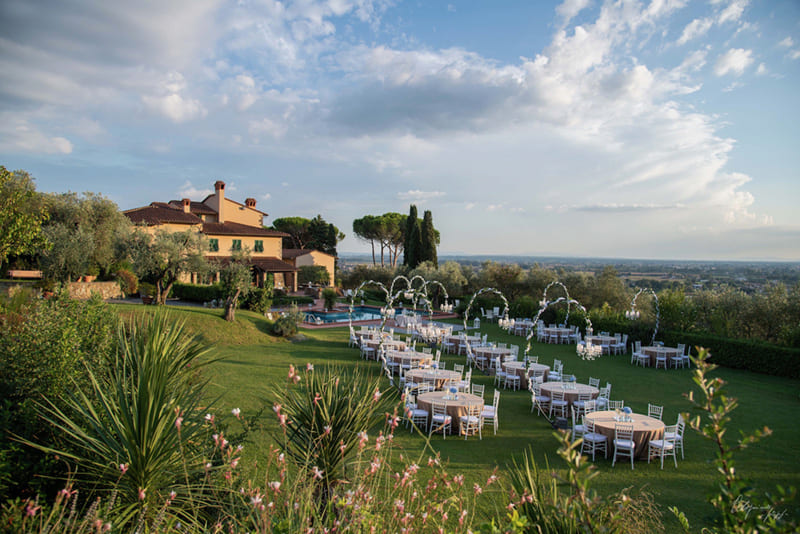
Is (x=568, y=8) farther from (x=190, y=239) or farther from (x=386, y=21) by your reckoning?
(x=190, y=239)

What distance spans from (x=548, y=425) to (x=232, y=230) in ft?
121

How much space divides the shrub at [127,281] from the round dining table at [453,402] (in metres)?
25.1

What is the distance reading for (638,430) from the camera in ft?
29.6

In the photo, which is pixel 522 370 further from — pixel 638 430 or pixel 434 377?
pixel 638 430

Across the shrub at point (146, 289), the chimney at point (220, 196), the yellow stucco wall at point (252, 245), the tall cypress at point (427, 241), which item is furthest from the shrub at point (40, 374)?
the chimney at point (220, 196)

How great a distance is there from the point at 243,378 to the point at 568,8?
1403cm

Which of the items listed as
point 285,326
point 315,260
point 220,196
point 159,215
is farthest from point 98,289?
point 315,260

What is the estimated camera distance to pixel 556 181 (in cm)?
2464

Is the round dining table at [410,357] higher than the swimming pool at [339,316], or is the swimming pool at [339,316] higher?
the round dining table at [410,357]

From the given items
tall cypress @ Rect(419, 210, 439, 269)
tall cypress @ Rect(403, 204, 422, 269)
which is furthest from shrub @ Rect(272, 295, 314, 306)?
tall cypress @ Rect(419, 210, 439, 269)

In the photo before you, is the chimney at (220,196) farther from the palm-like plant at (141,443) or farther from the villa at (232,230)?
the palm-like plant at (141,443)

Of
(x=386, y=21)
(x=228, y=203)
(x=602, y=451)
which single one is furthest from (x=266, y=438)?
(x=228, y=203)

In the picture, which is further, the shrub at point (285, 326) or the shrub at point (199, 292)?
the shrub at point (199, 292)

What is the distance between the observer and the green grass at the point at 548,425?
797cm
